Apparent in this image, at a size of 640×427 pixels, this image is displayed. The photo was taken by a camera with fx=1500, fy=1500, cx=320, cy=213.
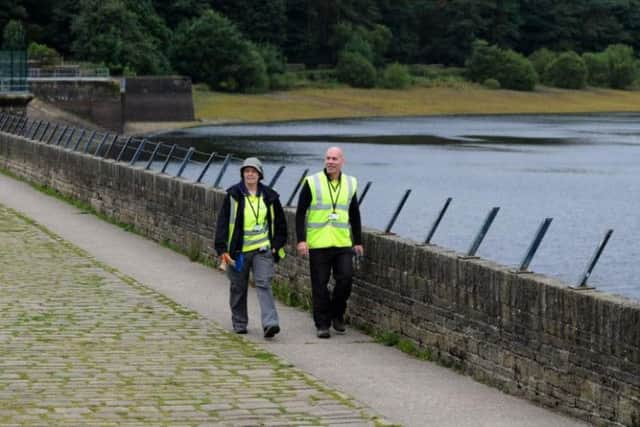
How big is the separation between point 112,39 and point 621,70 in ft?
184

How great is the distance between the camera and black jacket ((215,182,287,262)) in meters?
12.7

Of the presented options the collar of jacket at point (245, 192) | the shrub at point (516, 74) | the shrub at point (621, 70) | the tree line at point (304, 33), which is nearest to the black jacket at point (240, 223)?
the collar of jacket at point (245, 192)

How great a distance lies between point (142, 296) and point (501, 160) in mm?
57590

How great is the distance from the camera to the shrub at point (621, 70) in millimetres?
147125

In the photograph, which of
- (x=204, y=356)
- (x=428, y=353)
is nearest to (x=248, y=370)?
(x=204, y=356)

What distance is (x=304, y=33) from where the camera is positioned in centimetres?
14662

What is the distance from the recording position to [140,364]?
442 inches

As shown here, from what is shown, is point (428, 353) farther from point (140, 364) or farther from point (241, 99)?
point (241, 99)

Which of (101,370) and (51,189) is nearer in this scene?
(101,370)

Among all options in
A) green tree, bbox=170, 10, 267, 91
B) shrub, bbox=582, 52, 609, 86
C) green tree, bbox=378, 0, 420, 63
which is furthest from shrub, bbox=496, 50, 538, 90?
green tree, bbox=170, 10, 267, 91

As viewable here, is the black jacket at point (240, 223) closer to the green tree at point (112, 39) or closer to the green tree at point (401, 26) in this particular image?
the green tree at point (112, 39)

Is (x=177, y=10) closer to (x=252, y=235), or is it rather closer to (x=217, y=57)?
(x=217, y=57)

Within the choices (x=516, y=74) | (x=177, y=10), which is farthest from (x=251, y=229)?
(x=516, y=74)

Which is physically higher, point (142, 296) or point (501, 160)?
point (142, 296)
